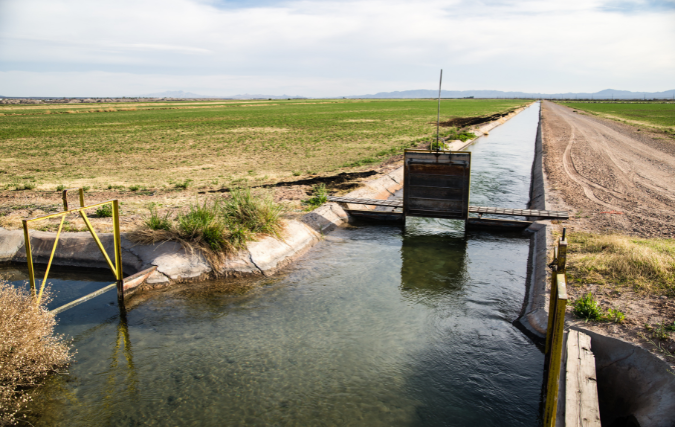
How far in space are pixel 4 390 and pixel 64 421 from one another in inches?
32.2

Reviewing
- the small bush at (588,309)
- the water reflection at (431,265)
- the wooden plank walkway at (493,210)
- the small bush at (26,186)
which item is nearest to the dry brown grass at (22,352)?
the water reflection at (431,265)

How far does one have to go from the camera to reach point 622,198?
14961mm

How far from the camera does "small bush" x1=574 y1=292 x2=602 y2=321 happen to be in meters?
6.74

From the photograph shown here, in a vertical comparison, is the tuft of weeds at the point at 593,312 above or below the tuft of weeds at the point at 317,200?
below

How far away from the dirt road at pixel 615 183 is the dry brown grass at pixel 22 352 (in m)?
11.6

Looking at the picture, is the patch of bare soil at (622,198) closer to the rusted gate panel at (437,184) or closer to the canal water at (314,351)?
the canal water at (314,351)

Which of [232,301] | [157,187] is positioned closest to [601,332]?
[232,301]

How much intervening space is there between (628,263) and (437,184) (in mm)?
5865

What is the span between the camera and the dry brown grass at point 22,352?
546 centimetres

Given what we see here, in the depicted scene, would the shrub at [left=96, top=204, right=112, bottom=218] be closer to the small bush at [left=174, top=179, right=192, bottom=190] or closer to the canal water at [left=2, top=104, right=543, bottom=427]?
the canal water at [left=2, top=104, right=543, bottom=427]

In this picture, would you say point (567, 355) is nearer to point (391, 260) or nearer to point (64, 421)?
point (391, 260)

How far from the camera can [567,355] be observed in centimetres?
572

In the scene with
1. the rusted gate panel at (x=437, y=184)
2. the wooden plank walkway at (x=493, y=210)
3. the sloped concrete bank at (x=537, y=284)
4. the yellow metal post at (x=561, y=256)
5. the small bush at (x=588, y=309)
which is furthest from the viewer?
the rusted gate panel at (x=437, y=184)

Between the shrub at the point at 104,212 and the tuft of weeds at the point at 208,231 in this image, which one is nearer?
the tuft of weeds at the point at 208,231
